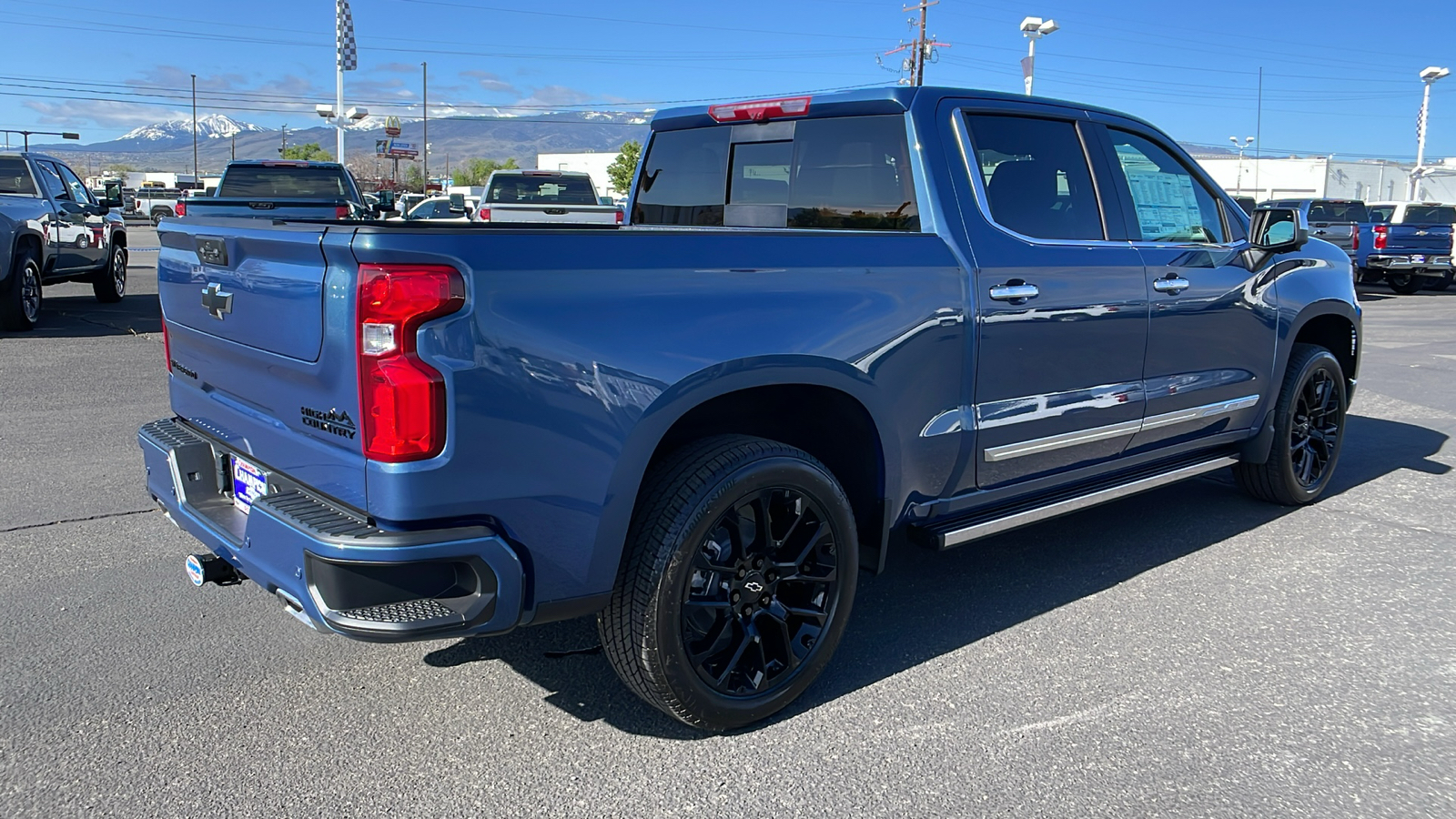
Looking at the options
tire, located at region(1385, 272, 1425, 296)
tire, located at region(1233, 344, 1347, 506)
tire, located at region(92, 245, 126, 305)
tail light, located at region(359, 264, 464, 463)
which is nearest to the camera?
tail light, located at region(359, 264, 464, 463)

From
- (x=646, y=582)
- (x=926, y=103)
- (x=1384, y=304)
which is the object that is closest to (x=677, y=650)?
(x=646, y=582)

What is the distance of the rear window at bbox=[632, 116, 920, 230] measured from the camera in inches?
162

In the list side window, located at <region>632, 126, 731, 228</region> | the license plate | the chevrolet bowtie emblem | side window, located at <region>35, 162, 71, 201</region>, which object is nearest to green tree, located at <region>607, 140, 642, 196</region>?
side window, located at <region>35, 162, 71, 201</region>

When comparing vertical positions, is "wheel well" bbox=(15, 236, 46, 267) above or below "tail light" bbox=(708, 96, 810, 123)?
below

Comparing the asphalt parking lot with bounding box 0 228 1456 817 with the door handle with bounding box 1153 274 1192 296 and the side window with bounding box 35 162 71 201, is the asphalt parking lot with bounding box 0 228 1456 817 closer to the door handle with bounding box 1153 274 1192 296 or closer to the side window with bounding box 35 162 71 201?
the door handle with bounding box 1153 274 1192 296

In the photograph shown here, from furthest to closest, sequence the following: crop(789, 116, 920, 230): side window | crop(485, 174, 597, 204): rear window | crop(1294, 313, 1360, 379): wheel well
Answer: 1. crop(485, 174, 597, 204): rear window
2. crop(1294, 313, 1360, 379): wheel well
3. crop(789, 116, 920, 230): side window

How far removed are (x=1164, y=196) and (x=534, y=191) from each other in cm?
1454

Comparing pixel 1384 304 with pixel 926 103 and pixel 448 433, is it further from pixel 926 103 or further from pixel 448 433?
pixel 448 433

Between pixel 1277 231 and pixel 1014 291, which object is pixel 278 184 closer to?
pixel 1277 231

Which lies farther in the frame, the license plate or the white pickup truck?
the white pickup truck

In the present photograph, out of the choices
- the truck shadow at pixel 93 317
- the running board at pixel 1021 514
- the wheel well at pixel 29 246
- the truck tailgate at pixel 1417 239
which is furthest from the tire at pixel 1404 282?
the wheel well at pixel 29 246

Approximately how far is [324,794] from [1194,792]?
229 cm

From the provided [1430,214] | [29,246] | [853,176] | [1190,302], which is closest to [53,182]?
[29,246]

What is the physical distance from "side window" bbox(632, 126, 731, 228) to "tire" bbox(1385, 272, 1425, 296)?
23138mm
